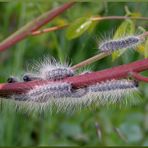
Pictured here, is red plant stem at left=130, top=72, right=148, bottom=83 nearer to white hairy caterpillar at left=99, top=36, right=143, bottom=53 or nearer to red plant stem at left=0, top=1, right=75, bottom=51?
white hairy caterpillar at left=99, top=36, right=143, bottom=53

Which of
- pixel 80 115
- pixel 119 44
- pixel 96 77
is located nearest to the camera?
pixel 96 77

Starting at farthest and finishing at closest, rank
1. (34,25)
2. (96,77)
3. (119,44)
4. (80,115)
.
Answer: (80,115) → (34,25) → (119,44) → (96,77)

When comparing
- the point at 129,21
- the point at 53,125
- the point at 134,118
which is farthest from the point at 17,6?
the point at 129,21

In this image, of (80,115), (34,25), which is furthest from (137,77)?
(80,115)

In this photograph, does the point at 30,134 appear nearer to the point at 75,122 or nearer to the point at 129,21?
the point at 75,122

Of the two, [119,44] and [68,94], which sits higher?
[119,44]

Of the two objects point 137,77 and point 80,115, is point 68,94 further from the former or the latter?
point 80,115

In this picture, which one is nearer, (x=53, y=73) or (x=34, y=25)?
(x=53, y=73)
